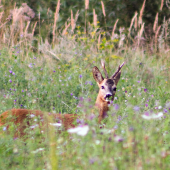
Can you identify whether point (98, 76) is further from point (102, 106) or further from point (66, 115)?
point (66, 115)

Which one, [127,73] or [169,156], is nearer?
[169,156]

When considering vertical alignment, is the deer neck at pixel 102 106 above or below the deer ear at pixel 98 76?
below

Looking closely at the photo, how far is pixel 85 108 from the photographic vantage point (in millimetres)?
2082

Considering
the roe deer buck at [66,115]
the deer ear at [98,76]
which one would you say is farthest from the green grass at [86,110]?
the deer ear at [98,76]

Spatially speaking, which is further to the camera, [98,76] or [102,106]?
[98,76]

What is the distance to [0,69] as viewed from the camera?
17.6 feet

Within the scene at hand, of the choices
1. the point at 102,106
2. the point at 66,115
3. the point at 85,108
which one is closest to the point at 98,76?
the point at 102,106

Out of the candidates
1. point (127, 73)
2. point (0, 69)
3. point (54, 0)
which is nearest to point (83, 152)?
point (0, 69)

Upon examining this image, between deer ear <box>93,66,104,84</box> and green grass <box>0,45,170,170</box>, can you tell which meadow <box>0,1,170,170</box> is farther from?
deer ear <box>93,66,104,84</box>

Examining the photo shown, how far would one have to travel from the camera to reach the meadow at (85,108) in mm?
1947

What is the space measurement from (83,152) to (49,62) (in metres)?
4.77

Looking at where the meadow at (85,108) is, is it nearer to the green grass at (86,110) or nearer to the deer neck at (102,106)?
the green grass at (86,110)

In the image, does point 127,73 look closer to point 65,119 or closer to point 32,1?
point 65,119

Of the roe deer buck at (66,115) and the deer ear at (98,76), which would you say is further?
the deer ear at (98,76)
